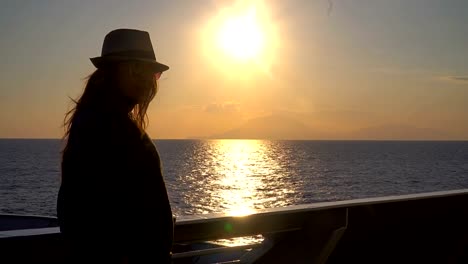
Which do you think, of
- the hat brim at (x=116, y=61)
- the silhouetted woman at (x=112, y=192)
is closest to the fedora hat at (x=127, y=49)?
the hat brim at (x=116, y=61)

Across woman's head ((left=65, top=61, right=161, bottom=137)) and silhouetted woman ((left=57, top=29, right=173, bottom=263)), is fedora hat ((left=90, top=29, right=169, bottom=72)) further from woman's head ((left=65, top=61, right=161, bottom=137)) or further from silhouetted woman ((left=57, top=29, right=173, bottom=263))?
silhouetted woman ((left=57, top=29, right=173, bottom=263))

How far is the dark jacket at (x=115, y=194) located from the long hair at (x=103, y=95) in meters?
0.12

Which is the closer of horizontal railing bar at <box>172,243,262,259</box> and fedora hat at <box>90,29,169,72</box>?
fedora hat at <box>90,29,169,72</box>

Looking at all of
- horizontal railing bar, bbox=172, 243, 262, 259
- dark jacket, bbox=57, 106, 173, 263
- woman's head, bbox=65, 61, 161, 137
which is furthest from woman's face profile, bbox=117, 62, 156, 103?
horizontal railing bar, bbox=172, 243, 262, 259

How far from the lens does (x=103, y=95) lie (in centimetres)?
222

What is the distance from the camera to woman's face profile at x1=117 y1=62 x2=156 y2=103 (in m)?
2.24

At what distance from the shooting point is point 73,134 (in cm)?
214

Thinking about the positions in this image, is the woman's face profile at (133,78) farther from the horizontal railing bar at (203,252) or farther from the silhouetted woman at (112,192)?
the horizontal railing bar at (203,252)

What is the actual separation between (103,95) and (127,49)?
0.19m

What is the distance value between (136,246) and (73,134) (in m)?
0.45

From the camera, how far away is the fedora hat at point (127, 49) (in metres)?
2.24

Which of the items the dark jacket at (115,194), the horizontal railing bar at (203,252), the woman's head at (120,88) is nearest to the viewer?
the dark jacket at (115,194)

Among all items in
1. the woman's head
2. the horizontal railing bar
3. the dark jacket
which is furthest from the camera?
the horizontal railing bar

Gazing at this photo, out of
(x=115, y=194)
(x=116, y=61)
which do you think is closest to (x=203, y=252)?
(x=115, y=194)
